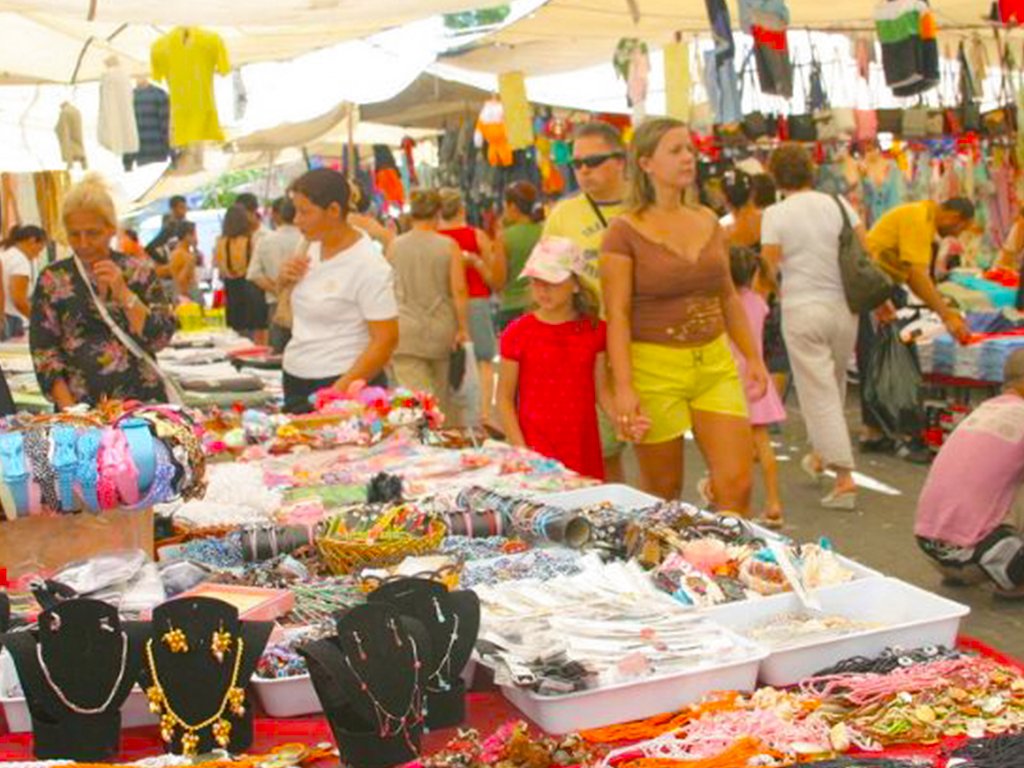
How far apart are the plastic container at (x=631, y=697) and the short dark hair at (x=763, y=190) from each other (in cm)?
619

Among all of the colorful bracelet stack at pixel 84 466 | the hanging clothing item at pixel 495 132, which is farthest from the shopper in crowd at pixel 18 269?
the colorful bracelet stack at pixel 84 466

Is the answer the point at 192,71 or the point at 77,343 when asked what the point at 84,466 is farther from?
the point at 192,71

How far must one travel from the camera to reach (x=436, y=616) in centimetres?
200

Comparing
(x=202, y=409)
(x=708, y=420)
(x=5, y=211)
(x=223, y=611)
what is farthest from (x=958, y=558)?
(x=5, y=211)

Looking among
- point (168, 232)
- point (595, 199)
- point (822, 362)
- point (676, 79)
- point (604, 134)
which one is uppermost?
point (676, 79)

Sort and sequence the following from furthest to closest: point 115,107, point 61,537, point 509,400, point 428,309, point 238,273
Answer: point 238,273 < point 115,107 < point 428,309 < point 509,400 < point 61,537

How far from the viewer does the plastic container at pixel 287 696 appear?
2.06 m

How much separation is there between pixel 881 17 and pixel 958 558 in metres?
3.30

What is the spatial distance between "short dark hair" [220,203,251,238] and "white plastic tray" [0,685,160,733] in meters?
8.98

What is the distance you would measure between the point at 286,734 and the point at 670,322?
2405 mm

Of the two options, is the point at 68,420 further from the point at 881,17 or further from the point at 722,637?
the point at 881,17

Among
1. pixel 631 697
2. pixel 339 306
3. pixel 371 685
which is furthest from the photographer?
pixel 339 306

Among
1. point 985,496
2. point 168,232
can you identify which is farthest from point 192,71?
point 168,232

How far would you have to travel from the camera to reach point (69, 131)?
978cm
